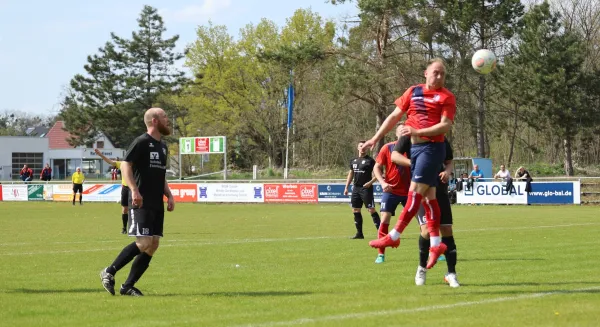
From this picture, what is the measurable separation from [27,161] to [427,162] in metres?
98.8

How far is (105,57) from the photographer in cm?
8388

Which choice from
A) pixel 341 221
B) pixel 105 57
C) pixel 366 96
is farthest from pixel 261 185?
pixel 105 57

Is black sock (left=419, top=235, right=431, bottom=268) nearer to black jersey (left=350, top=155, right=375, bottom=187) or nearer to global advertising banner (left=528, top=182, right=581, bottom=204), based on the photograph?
black jersey (left=350, top=155, right=375, bottom=187)

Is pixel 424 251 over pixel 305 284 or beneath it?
over

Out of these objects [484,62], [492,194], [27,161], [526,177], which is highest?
[27,161]

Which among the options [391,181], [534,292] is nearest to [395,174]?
[391,181]

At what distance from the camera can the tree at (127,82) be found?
8262cm

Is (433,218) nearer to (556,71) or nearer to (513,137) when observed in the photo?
(556,71)

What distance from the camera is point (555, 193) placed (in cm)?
3656

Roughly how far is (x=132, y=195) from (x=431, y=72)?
3400 mm

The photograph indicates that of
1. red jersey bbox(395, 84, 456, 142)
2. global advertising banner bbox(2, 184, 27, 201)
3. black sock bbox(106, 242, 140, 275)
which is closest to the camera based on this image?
red jersey bbox(395, 84, 456, 142)

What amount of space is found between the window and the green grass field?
85585 mm

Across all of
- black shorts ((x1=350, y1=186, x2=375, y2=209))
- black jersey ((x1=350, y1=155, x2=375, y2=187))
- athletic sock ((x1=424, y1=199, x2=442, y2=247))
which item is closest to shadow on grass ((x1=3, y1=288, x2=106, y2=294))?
athletic sock ((x1=424, y1=199, x2=442, y2=247))

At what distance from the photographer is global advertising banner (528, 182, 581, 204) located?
3611 centimetres
